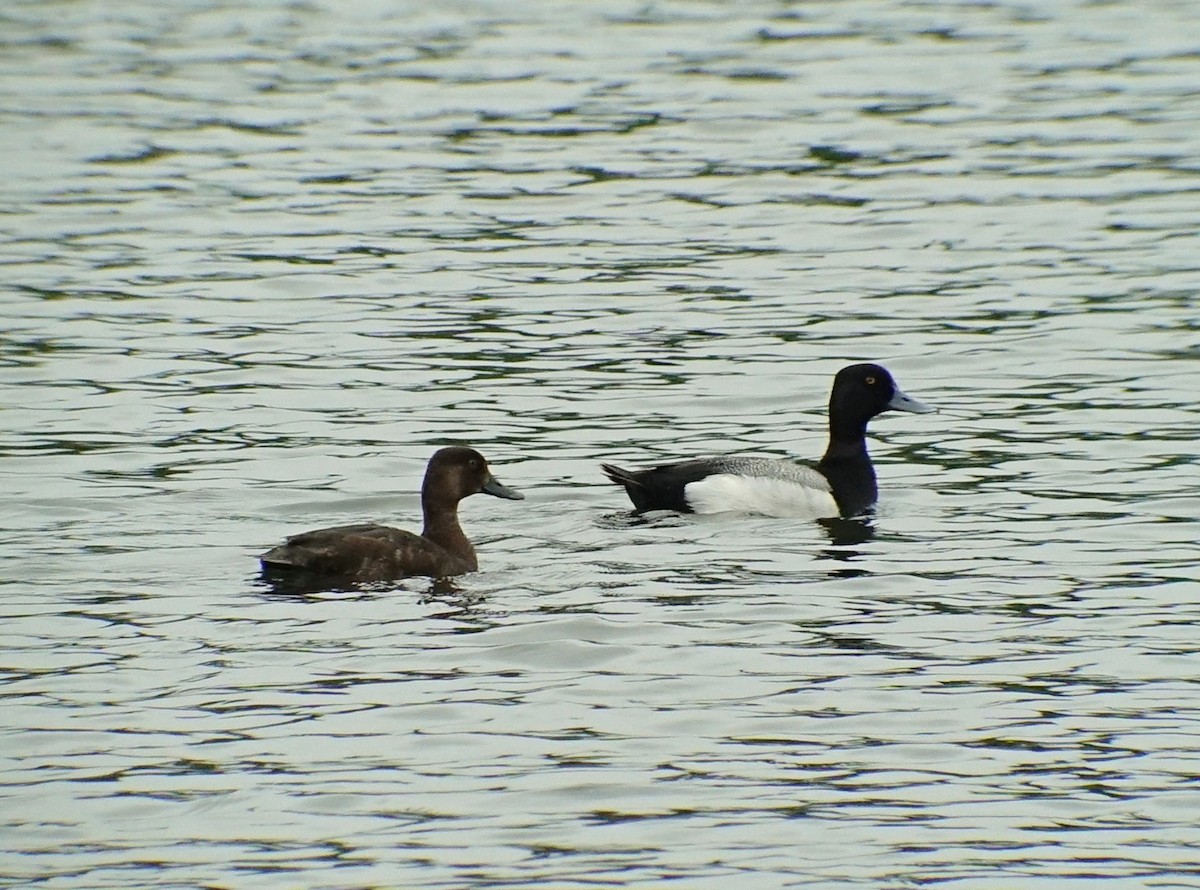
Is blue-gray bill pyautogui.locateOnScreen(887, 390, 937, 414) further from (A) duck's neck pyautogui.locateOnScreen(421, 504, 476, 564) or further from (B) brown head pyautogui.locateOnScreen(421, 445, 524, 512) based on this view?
(A) duck's neck pyautogui.locateOnScreen(421, 504, 476, 564)

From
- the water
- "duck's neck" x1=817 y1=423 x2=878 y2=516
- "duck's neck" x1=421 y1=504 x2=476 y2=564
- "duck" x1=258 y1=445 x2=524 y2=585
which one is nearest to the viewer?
the water

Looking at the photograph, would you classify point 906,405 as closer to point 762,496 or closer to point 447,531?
point 762,496

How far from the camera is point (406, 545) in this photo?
11.5 metres

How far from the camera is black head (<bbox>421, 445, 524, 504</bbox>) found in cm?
1207

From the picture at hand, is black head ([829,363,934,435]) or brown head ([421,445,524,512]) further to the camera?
black head ([829,363,934,435])

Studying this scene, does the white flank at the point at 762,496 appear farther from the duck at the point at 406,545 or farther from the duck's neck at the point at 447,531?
the duck's neck at the point at 447,531

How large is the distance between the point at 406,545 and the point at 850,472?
3.23 meters

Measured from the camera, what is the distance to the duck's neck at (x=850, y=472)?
44.1 feet

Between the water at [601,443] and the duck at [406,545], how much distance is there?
0.55ft

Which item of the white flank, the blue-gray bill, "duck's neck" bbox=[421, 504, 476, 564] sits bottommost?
the white flank

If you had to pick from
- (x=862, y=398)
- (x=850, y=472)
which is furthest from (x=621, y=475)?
(x=862, y=398)

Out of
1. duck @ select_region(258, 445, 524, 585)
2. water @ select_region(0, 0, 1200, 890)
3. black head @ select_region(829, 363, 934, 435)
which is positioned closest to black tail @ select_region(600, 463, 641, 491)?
water @ select_region(0, 0, 1200, 890)

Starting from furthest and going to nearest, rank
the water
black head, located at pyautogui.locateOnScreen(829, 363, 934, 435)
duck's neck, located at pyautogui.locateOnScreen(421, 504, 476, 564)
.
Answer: black head, located at pyautogui.locateOnScreen(829, 363, 934, 435), duck's neck, located at pyautogui.locateOnScreen(421, 504, 476, 564), the water

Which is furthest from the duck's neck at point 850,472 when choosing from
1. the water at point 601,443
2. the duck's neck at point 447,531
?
the duck's neck at point 447,531
